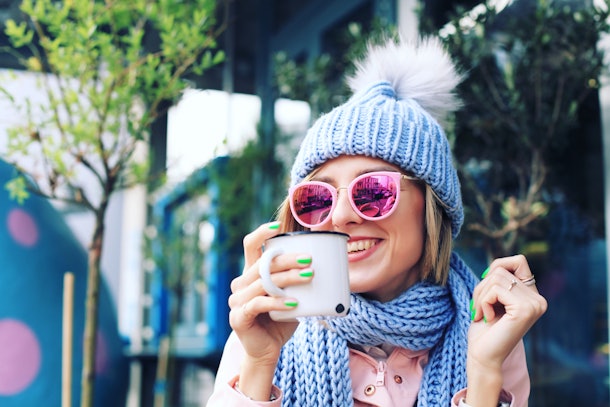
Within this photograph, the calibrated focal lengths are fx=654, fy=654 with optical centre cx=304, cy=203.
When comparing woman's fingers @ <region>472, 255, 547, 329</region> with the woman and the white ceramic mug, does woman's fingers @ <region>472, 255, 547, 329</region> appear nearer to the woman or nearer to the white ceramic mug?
the woman

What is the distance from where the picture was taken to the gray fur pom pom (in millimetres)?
1714

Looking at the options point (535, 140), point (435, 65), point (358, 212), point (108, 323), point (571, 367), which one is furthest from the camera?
point (108, 323)

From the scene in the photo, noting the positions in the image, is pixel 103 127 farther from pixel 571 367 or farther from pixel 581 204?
pixel 571 367

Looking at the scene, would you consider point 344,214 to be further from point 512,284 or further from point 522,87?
point 522,87

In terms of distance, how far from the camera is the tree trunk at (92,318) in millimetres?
2287

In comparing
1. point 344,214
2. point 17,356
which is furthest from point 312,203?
point 17,356

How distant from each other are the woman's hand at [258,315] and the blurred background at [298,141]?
114 cm

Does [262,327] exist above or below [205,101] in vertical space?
below

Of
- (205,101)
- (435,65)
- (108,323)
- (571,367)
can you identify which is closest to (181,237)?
(205,101)

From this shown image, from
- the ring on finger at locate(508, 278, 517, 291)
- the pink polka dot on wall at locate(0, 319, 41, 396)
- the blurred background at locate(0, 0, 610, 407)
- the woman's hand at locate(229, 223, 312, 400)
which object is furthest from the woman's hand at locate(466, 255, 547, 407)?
the pink polka dot on wall at locate(0, 319, 41, 396)

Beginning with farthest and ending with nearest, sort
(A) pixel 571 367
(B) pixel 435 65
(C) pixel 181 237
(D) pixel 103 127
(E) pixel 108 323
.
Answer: (C) pixel 181 237
(E) pixel 108 323
(A) pixel 571 367
(D) pixel 103 127
(B) pixel 435 65

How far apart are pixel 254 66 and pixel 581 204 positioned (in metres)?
4.13

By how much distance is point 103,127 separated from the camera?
7.87 feet

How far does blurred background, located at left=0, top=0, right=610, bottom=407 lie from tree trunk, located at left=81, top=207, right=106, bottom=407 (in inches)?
3.3
